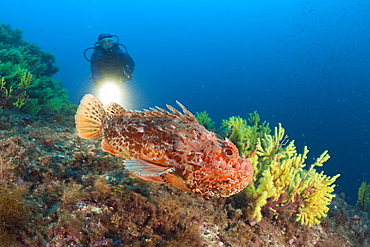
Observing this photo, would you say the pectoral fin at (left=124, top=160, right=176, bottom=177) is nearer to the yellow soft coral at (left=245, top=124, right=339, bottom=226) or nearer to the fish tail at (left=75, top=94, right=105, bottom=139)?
the fish tail at (left=75, top=94, right=105, bottom=139)

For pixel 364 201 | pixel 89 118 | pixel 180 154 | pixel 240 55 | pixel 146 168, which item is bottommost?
pixel 146 168

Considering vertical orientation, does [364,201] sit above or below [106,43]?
below

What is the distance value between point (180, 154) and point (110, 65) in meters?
9.88

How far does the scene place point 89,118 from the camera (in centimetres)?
345

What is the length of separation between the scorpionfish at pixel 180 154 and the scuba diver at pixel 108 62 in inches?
342

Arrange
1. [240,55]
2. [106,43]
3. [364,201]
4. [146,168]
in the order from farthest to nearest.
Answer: [240,55]
[106,43]
[364,201]
[146,168]

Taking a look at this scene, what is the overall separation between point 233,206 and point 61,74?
11293 centimetres

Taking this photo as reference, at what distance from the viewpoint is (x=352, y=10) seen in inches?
4070

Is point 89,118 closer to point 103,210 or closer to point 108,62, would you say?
point 103,210

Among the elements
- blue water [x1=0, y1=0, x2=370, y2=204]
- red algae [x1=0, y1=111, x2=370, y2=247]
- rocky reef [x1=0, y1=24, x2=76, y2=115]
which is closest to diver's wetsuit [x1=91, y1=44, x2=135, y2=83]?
rocky reef [x1=0, y1=24, x2=76, y2=115]

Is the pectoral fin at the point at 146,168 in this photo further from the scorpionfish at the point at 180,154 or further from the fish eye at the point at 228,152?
the fish eye at the point at 228,152

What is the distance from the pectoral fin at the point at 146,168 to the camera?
2.08 m

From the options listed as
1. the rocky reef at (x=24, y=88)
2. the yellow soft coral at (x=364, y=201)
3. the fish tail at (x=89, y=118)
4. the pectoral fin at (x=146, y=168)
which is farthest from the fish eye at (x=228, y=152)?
the yellow soft coral at (x=364, y=201)

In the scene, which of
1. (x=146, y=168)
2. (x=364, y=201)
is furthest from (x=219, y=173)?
(x=364, y=201)
